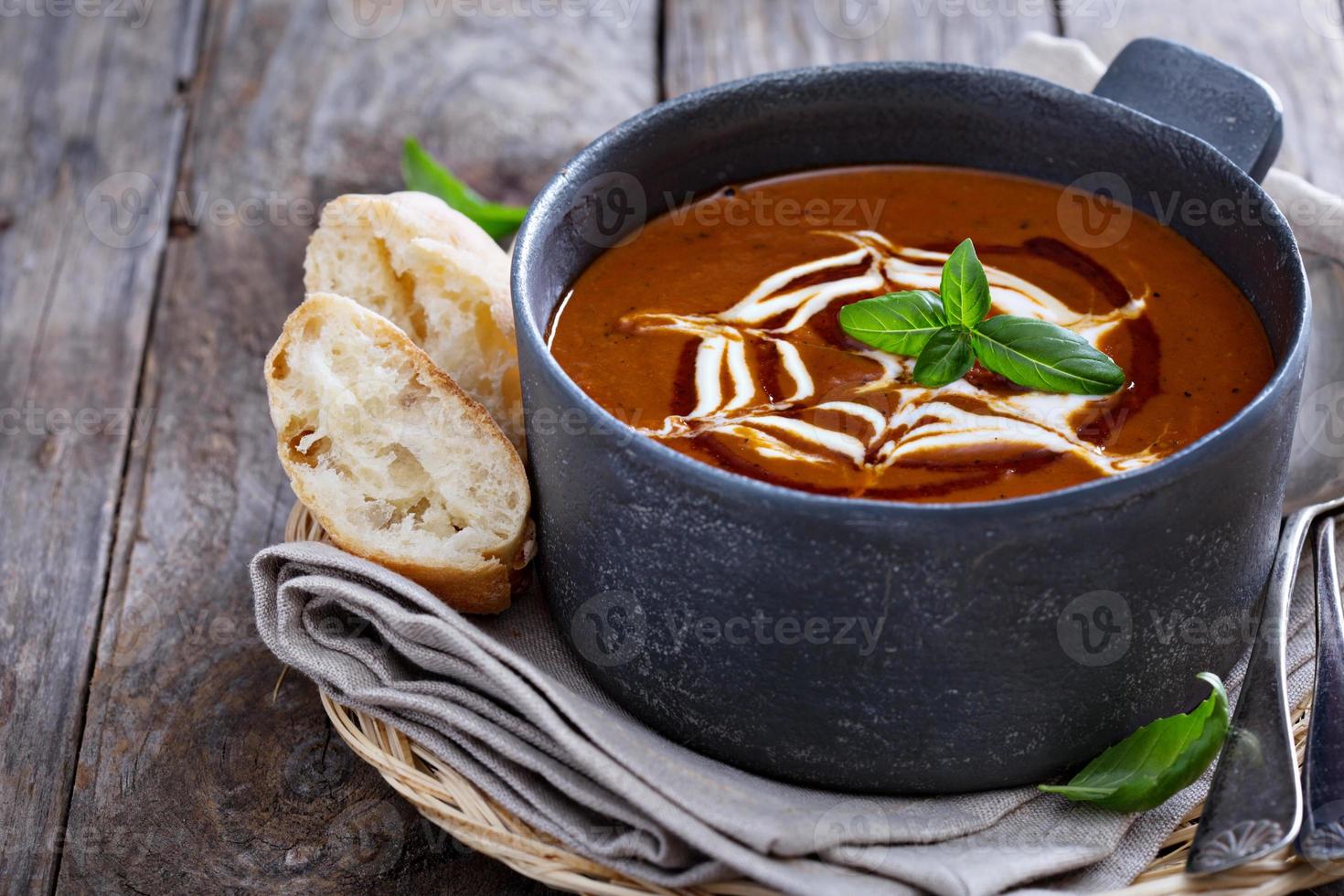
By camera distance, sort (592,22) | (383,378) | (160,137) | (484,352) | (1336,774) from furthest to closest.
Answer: (592,22)
(160,137)
(484,352)
(383,378)
(1336,774)

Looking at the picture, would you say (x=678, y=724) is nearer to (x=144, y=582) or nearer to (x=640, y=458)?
(x=640, y=458)

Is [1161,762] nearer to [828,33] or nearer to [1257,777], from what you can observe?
[1257,777]

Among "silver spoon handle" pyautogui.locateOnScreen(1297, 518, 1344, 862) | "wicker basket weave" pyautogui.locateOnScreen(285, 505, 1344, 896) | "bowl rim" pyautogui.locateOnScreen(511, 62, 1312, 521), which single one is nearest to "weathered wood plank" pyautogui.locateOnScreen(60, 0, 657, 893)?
"wicker basket weave" pyautogui.locateOnScreen(285, 505, 1344, 896)

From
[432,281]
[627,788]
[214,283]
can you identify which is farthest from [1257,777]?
[214,283]

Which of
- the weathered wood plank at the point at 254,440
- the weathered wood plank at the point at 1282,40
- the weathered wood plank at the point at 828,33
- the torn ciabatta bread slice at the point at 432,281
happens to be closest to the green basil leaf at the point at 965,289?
the torn ciabatta bread slice at the point at 432,281

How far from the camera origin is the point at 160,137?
3428mm

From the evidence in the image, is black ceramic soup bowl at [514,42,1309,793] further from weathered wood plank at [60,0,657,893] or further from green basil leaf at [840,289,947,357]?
weathered wood plank at [60,0,657,893]

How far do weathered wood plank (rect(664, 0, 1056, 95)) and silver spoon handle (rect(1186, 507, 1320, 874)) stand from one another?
191 cm

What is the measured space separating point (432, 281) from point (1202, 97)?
1.23 metres

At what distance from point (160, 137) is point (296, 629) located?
1.75 meters

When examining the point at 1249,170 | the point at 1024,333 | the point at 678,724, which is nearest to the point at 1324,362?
the point at 1249,170

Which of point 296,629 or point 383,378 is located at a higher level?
point 383,378

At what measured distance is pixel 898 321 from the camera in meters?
2.09

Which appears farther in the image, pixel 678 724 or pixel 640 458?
pixel 678 724
